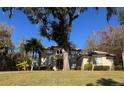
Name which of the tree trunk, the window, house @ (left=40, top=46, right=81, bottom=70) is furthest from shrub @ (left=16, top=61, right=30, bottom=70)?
the window

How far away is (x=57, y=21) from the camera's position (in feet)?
45.3

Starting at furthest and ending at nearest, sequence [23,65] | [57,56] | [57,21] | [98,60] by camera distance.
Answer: [98,60]
[57,56]
[57,21]
[23,65]

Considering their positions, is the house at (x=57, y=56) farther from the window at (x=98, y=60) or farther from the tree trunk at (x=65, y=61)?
the window at (x=98, y=60)

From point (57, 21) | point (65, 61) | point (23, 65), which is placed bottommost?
point (23, 65)

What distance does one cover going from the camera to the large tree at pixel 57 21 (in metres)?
12.9

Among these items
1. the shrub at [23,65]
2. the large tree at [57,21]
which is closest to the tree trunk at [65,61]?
the large tree at [57,21]

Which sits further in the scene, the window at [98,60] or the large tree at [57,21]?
the window at [98,60]

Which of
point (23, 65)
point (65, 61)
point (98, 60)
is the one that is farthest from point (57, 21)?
point (98, 60)

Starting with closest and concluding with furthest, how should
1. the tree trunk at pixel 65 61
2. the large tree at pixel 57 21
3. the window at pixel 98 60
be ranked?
the large tree at pixel 57 21
the tree trunk at pixel 65 61
the window at pixel 98 60

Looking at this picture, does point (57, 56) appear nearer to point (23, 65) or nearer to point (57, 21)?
point (57, 21)

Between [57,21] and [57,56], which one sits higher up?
[57,21]

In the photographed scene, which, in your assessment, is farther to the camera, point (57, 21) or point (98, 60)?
point (98, 60)

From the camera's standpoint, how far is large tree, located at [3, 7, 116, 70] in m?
12.9
